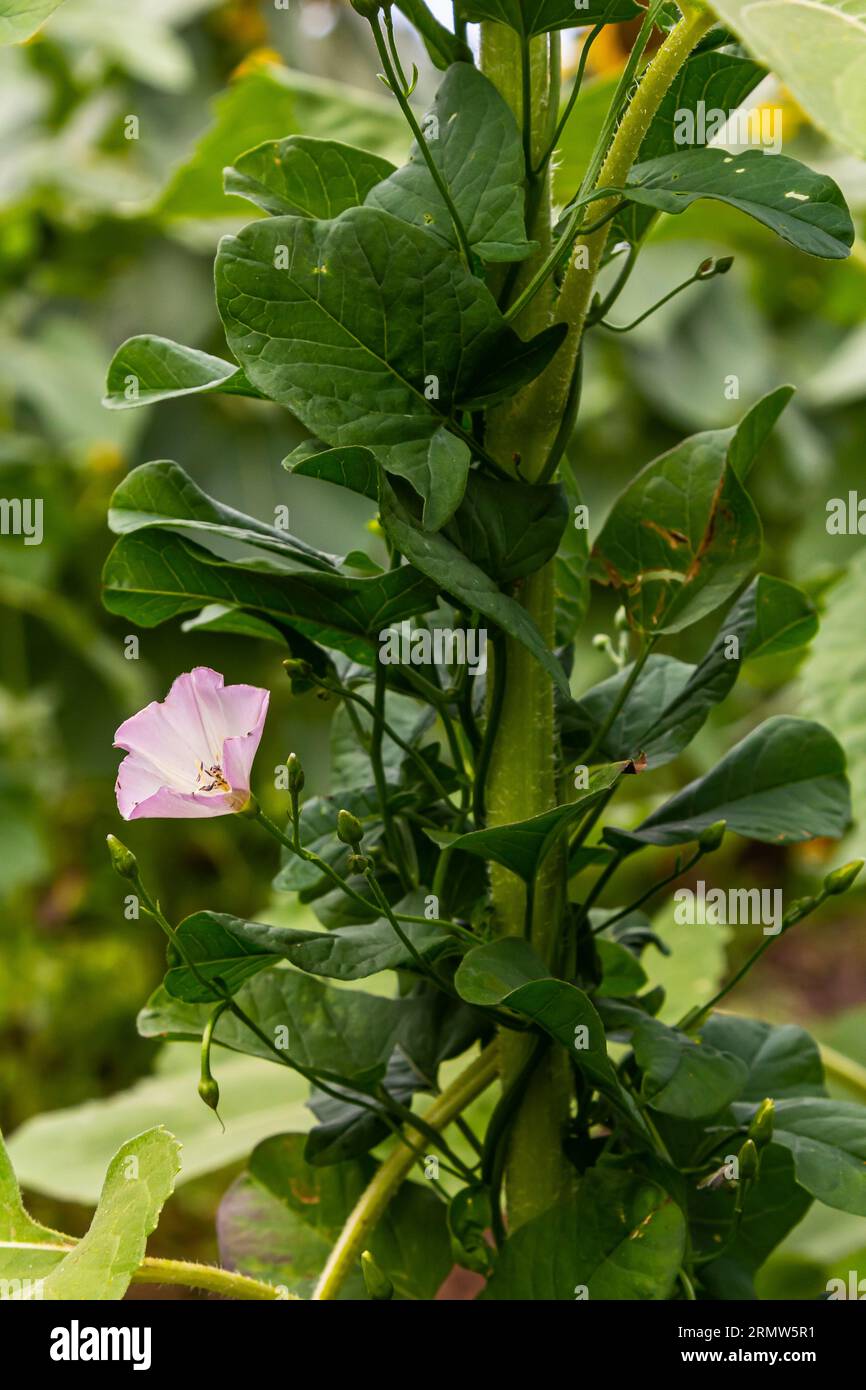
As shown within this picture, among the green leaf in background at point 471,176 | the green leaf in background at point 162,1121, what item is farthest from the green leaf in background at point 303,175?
the green leaf in background at point 162,1121

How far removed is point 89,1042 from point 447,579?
810 millimetres

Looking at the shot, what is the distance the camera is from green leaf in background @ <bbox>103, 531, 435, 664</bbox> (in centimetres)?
A: 25

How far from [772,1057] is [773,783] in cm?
7

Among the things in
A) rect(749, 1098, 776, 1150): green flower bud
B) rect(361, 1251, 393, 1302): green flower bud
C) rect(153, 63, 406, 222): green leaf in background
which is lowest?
rect(361, 1251, 393, 1302): green flower bud

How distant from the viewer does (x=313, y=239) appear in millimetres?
232

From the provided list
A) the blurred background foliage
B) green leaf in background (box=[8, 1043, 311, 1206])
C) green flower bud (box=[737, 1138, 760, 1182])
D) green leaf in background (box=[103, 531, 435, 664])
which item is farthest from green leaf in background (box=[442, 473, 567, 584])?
the blurred background foliage

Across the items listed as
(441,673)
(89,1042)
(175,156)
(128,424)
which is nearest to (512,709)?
(441,673)

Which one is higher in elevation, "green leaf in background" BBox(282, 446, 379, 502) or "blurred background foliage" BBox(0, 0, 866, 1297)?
"blurred background foliage" BBox(0, 0, 866, 1297)

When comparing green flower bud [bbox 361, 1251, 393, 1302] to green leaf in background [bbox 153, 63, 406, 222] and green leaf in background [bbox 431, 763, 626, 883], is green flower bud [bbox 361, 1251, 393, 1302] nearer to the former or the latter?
green leaf in background [bbox 431, 763, 626, 883]

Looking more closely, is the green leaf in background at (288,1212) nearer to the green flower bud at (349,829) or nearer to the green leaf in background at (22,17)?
the green flower bud at (349,829)

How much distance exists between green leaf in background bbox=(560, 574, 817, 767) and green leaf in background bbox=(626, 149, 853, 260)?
8cm

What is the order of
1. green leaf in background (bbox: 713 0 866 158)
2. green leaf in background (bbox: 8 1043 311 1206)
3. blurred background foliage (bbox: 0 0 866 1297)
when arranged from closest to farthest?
green leaf in background (bbox: 713 0 866 158)
green leaf in background (bbox: 8 1043 311 1206)
blurred background foliage (bbox: 0 0 866 1297)

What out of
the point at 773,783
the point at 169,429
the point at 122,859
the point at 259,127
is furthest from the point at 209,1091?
the point at 169,429

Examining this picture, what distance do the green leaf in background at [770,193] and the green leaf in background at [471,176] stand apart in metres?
0.02
